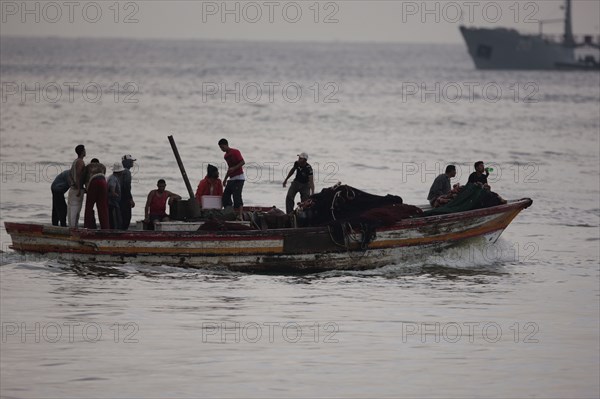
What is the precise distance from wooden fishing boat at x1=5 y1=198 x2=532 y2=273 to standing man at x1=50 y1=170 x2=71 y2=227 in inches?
30.0

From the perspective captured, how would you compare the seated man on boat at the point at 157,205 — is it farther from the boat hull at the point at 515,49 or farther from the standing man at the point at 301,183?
the boat hull at the point at 515,49

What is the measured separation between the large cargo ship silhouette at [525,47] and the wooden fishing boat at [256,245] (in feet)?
406

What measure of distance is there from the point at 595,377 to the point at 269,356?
3.91 metres

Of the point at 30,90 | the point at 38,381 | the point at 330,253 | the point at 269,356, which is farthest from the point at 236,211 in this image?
the point at 30,90

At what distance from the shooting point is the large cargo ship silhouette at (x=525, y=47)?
144250 millimetres

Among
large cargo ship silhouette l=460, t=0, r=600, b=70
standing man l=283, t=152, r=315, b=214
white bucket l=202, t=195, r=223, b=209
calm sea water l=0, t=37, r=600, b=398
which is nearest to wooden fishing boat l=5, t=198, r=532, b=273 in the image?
calm sea water l=0, t=37, r=600, b=398

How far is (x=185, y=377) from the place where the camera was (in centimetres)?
1588

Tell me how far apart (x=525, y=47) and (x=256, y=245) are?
12869 cm

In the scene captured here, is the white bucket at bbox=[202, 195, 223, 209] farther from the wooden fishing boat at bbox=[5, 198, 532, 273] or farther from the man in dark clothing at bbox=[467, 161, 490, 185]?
the man in dark clothing at bbox=[467, 161, 490, 185]

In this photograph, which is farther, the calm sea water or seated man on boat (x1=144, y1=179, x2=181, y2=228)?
seated man on boat (x1=144, y1=179, x2=181, y2=228)

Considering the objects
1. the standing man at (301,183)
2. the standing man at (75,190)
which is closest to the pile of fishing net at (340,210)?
the standing man at (301,183)

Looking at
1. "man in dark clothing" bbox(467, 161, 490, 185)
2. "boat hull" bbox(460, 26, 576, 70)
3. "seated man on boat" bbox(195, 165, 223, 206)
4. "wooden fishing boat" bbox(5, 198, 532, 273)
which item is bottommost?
"wooden fishing boat" bbox(5, 198, 532, 273)

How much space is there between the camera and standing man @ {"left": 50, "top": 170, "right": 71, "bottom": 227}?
73.4ft

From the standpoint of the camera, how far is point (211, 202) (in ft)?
73.8
